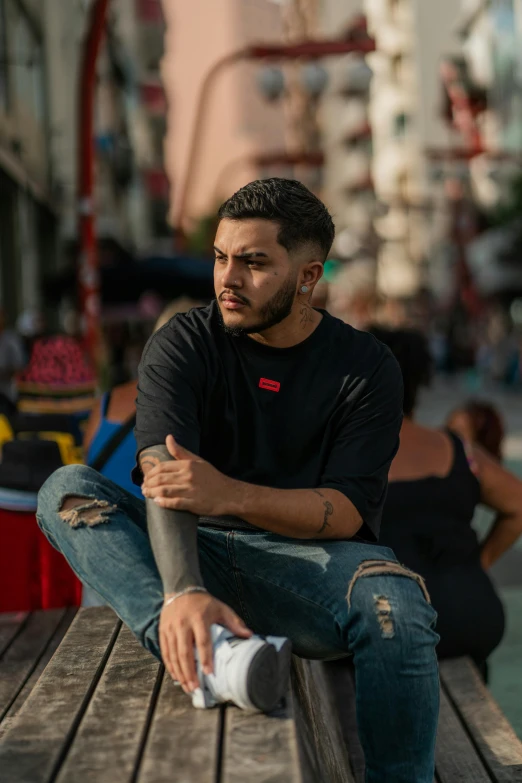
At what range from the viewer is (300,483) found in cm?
329

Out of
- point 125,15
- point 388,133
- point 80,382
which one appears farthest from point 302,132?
point 80,382

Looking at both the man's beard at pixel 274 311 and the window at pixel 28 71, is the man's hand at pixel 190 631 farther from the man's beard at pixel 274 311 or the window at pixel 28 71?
the window at pixel 28 71

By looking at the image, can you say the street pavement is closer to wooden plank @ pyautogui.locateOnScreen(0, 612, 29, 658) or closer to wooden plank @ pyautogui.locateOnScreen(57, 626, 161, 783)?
wooden plank @ pyautogui.locateOnScreen(0, 612, 29, 658)

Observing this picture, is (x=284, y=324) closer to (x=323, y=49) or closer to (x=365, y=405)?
(x=365, y=405)

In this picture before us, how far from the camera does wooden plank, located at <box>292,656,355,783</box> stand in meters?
2.61

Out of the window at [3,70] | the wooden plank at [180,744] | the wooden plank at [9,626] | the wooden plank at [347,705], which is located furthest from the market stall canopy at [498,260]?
the wooden plank at [180,744]

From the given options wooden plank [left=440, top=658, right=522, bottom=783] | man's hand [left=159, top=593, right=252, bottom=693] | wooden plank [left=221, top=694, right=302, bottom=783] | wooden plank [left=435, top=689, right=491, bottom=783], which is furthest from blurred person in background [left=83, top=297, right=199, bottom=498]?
wooden plank [left=221, top=694, right=302, bottom=783]

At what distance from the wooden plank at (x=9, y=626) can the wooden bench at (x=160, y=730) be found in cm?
18

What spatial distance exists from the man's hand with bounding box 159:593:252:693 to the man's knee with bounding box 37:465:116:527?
0.40m

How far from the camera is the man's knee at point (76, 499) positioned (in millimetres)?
3139

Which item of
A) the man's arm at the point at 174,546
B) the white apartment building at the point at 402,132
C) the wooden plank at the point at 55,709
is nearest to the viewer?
the wooden plank at the point at 55,709

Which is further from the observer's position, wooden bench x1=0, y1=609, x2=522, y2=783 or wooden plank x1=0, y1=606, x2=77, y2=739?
wooden plank x1=0, y1=606, x2=77, y2=739

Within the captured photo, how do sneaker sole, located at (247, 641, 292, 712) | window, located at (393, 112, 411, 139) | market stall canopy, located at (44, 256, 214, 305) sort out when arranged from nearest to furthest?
sneaker sole, located at (247, 641, 292, 712)
market stall canopy, located at (44, 256, 214, 305)
window, located at (393, 112, 411, 139)

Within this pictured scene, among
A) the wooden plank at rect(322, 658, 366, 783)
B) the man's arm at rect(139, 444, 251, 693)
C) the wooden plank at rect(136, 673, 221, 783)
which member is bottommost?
the wooden plank at rect(322, 658, 366, 783)
